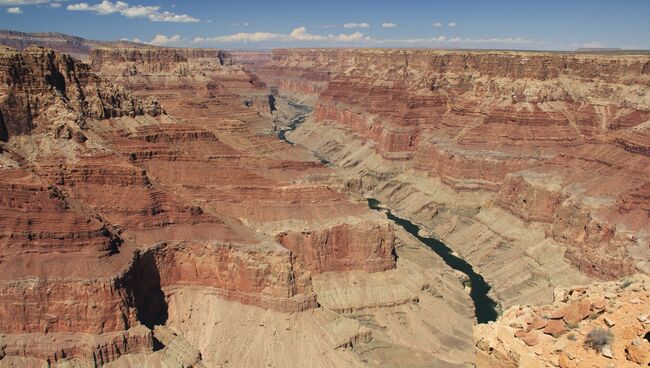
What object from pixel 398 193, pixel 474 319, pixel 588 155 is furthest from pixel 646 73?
pixel 474 319

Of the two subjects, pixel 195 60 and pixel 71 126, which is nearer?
pixel 71 126

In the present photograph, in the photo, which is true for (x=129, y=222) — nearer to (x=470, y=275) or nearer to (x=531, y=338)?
(x=531, y=338)

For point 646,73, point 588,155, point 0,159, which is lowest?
point 588,155

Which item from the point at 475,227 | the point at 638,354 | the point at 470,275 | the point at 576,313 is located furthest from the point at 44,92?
the point at 475,227

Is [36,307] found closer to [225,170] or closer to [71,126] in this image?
[71,126]

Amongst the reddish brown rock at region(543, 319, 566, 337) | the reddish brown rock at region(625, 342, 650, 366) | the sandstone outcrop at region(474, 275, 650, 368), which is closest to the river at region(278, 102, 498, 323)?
the sandstone outcrop at region(474, 275, 650, 368)

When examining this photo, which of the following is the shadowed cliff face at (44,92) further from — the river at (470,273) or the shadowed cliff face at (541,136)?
the shadowed cliff face at (541,136)
